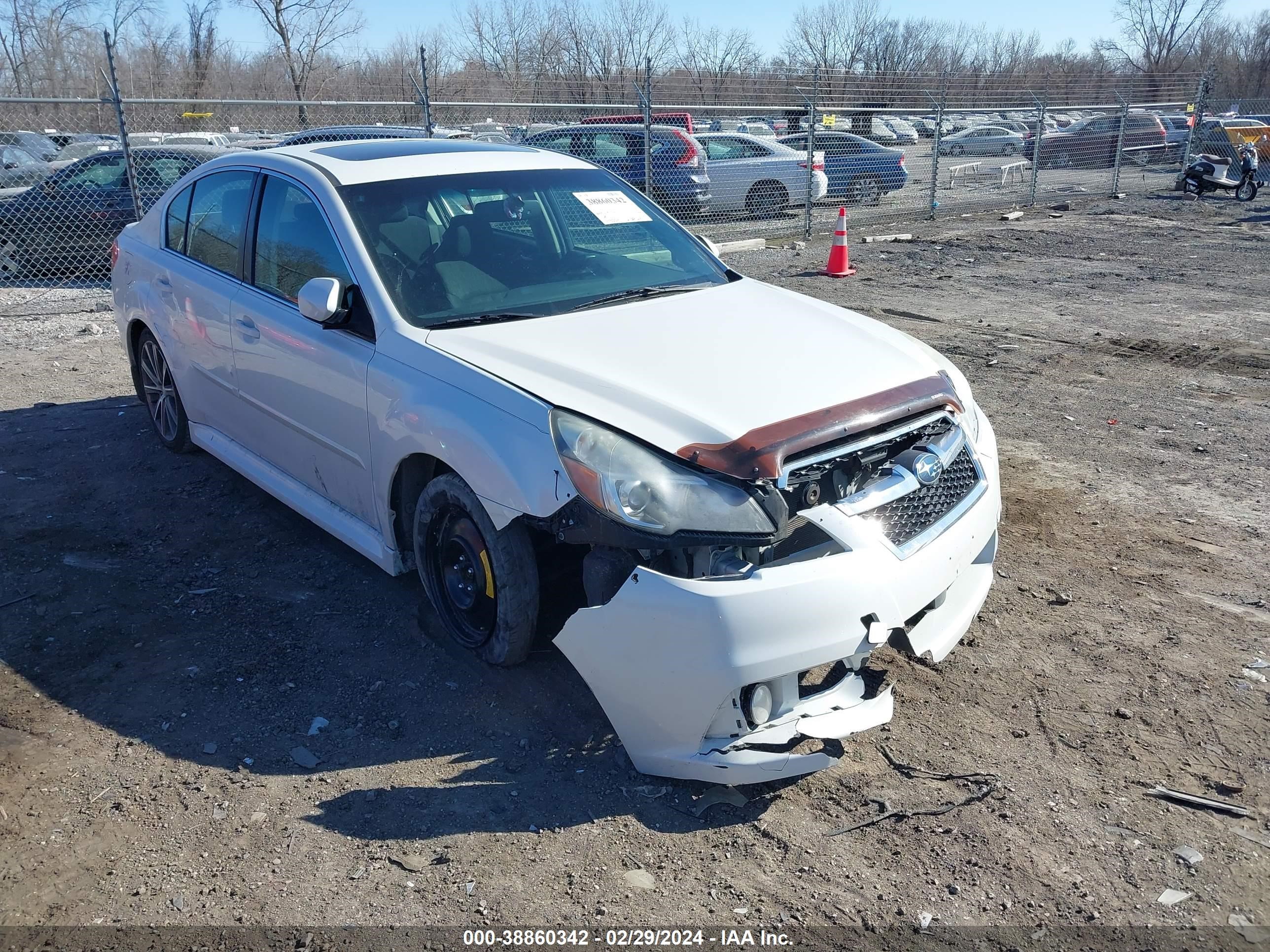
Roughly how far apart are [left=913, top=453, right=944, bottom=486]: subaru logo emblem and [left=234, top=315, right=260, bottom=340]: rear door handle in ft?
9.57

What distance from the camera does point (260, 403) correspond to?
182 inches

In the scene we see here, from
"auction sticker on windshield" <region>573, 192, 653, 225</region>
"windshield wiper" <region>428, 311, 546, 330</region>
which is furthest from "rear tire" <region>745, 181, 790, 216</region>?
"windshield wiper" <region>428, 311, 546, 330</region>

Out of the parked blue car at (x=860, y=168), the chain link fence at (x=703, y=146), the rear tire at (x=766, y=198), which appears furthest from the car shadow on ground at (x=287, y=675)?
the parked blue car at (x=860, y=168)

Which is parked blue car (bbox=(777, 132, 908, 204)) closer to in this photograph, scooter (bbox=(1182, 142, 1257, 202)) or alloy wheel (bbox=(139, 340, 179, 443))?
scooter (bbox=(1182, 142, 1257, 202))

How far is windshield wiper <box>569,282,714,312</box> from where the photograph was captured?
403 cm

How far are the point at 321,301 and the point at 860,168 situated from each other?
16604 mm

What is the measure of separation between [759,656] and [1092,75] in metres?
45.6

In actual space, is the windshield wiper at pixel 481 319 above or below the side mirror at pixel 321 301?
below

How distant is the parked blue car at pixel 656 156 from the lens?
576 inches

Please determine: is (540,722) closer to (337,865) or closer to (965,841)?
(337,865)

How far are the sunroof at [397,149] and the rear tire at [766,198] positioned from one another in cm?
1284

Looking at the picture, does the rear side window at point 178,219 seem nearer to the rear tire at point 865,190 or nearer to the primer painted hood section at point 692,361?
the primer painted hood section at point 692,361

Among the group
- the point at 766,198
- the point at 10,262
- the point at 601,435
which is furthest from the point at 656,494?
the point at 766,198

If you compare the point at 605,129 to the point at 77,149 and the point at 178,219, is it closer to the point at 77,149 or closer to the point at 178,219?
the point at 77,149
